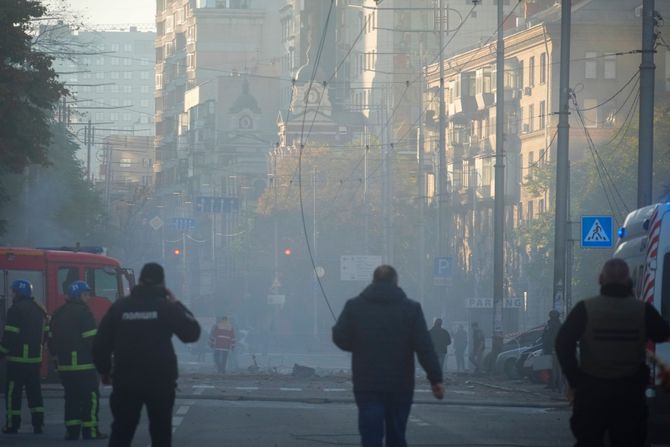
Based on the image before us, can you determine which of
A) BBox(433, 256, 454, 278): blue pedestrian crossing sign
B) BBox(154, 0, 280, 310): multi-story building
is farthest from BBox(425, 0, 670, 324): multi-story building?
BBox(154, 0, 280, 310): multi-story building

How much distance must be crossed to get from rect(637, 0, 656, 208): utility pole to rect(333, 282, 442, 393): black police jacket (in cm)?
1511

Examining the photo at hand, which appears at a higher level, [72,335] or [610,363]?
[610,363]

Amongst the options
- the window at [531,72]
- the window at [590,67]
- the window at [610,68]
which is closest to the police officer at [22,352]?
the window at [590,67]

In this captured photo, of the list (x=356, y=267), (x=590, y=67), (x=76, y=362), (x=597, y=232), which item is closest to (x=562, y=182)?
(x=597, y=232)

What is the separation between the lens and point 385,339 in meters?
11.4

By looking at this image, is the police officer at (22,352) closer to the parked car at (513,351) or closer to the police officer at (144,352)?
the police officer at (144,352)

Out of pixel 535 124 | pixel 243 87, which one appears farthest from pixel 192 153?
pixel 535 124

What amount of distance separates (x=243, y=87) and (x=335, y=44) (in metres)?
18.8

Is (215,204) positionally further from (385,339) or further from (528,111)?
(385,339)

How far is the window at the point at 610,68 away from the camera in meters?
83.1

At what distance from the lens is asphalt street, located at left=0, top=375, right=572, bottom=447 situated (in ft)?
56.5

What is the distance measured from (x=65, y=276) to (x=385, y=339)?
1888cm

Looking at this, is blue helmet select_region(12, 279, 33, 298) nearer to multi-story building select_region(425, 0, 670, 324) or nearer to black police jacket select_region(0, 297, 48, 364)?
black police jacket select_region(0, 297, 48, 364)

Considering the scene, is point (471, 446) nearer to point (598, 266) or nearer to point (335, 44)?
point (598, 266)
